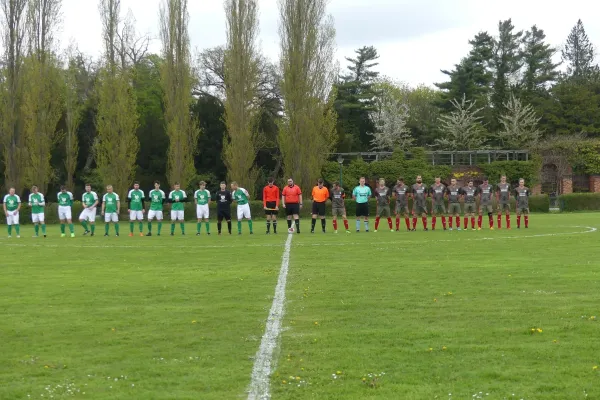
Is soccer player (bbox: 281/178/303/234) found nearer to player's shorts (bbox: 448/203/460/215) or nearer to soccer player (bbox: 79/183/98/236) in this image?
player's shorts (bbox: 448/203/460/215)

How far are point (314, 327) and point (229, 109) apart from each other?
43.6m

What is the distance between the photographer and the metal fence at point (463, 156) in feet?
210

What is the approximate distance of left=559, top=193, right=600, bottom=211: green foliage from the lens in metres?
53.5

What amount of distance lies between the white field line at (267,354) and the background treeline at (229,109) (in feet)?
133

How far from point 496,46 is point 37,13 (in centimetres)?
5044

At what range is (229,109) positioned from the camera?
169ft

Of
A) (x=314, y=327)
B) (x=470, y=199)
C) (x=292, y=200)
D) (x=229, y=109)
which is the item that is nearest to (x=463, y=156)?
(x=229, y=109)

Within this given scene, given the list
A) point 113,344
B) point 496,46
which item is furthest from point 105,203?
point 496,46

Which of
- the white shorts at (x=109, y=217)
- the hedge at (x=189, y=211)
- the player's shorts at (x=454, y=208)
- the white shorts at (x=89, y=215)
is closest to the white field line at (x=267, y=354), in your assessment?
the white shorts at (x=109, y=217)

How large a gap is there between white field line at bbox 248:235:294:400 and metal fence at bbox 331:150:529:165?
53.0m

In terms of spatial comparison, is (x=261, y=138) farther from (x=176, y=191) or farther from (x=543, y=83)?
(x=543, y=83)

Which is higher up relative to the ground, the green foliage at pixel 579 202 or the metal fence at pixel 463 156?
the metal fence at pixel 463 156

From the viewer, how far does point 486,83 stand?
7925cm

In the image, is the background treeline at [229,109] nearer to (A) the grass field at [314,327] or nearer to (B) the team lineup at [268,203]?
(B) the team lineup at [268,203]
